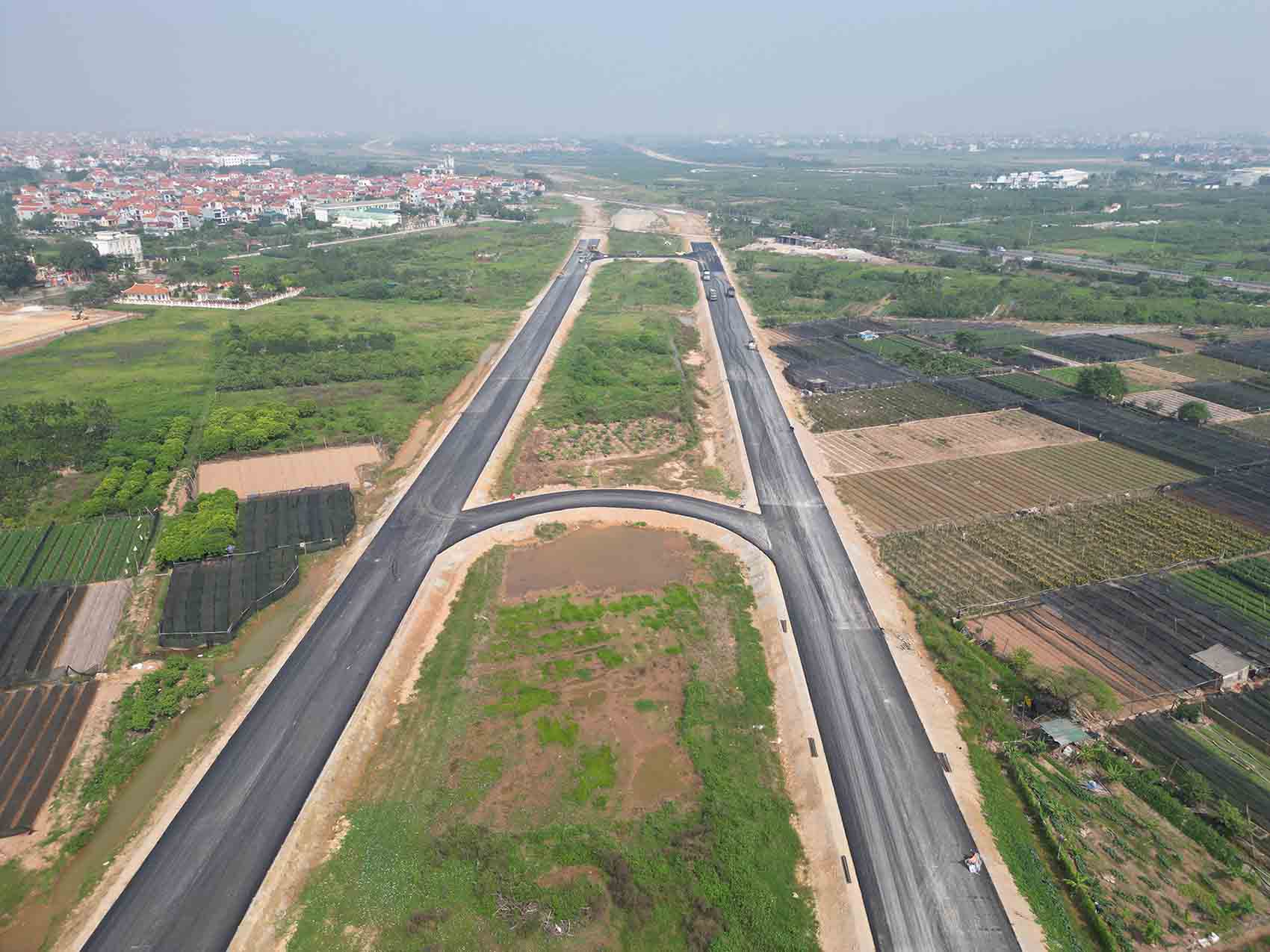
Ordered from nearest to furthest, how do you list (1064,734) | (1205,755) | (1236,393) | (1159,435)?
(1205,755) < (1064,734) < (1159,435) < (1236,393)

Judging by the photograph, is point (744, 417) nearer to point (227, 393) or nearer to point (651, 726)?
point (651, 726)

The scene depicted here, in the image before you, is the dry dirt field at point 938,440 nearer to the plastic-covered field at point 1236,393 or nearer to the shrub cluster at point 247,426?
the plastic-covered field at point 1236,393

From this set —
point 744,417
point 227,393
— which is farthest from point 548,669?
point 227,393

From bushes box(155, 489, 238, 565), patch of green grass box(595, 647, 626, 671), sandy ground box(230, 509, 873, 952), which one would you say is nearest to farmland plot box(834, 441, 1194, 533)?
sandy ground box(230, 509, 873, 952)

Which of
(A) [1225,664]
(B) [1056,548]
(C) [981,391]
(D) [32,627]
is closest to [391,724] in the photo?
(D) [32,627]

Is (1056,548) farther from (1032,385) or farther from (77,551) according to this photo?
(77,551)

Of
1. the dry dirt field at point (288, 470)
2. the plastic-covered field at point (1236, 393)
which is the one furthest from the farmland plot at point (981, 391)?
the dry dirt field at point (288, 470)
